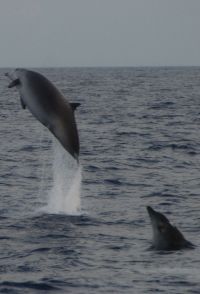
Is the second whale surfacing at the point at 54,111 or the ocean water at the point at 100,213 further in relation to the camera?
the ocean water at the point at 100,213

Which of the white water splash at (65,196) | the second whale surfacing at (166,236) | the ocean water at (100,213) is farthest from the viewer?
Result: the white water splash at (65,196)

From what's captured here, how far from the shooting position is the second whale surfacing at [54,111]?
12586mm

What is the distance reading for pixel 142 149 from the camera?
3603cm

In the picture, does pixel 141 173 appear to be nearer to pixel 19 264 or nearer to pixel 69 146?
pixel 19 264

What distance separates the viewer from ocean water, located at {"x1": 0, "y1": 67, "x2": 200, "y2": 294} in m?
14.9

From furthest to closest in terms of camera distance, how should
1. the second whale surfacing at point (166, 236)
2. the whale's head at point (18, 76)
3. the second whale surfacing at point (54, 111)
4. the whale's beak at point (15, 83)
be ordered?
the second whale surfacing at point (166, 236)
the whale's head at point (18, 76)
the whale's beak at point (15, 83)
the second whale surfacing at point (54, 111)

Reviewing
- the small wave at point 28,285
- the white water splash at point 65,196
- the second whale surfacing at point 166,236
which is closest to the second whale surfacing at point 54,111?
the small wave at point 28,285

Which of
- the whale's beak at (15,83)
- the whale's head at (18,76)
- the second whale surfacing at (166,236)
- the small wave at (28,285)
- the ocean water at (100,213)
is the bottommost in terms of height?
the small wave at (28,285)

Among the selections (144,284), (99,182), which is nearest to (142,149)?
→ (99,182)

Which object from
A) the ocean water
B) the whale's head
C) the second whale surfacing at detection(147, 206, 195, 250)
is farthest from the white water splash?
A: the whale's head

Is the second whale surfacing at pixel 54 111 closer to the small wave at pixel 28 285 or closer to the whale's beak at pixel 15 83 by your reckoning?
the whale's beak at pixel 15 83

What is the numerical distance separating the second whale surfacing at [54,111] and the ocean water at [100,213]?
9.57 feet

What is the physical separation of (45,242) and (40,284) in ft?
10.8

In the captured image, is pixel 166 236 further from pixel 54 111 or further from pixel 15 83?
pixel 15 83
